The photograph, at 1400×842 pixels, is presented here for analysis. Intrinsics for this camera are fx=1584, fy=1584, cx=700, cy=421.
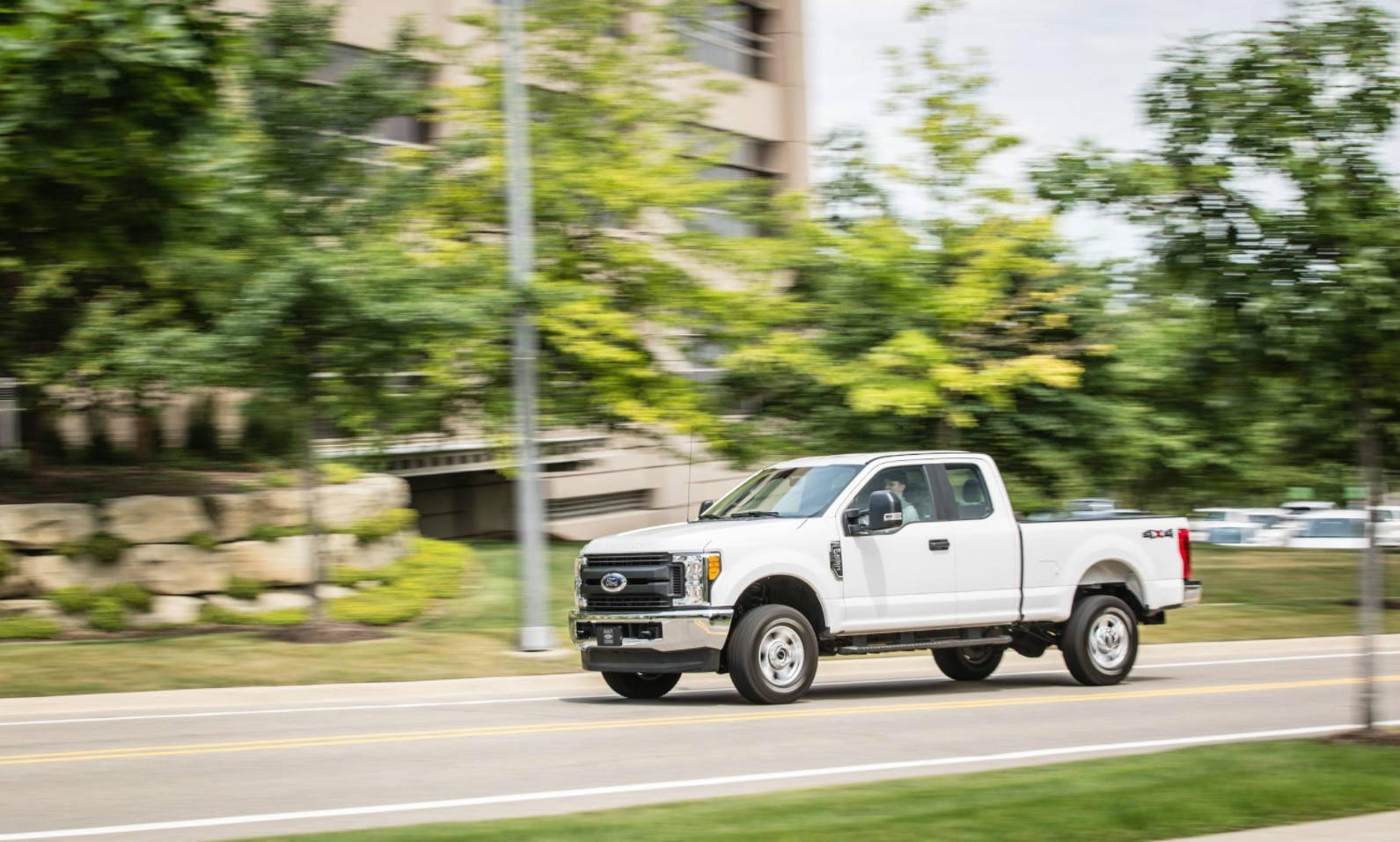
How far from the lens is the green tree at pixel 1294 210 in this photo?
11148 mm

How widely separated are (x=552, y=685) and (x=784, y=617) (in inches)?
156

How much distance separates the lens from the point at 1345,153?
12.8 m

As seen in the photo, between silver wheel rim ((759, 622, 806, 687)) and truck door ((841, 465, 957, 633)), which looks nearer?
silver wheel rim ((759, 622, 806, 687))

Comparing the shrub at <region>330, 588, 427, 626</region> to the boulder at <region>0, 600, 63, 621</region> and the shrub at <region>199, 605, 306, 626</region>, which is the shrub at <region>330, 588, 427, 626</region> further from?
the boulder at <region>0, 600, 63, 621</region>

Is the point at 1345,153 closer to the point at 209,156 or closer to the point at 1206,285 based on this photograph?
the point at 1206,285

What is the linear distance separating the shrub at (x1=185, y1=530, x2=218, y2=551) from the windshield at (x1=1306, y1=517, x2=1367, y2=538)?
37.7 m

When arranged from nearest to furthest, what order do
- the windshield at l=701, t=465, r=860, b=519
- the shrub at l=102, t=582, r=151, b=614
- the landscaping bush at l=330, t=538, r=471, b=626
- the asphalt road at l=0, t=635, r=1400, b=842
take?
the asphalt road at l=0, t=635, r=1400, b=842 < the windshield at l=701, t=465, r=860, b=519 < the shrub at l=102, t=582, r=151, b=614 < the landscaping bush at l=330, t=538, r=471, b=626

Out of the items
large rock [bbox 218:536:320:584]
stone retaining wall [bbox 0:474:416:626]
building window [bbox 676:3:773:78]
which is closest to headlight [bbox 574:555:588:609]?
stone retaining wall [bbox 0:474:416:626]

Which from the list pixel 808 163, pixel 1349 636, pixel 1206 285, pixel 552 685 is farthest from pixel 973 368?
pixel 808 163

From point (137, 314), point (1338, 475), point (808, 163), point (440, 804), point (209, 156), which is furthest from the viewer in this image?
point (808, 163)

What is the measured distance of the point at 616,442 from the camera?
34.0 m

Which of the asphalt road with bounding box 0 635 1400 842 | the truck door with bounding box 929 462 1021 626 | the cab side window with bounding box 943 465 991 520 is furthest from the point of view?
the cab side window with bounding box 943 465 991 520

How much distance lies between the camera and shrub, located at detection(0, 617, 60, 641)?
1803 cm

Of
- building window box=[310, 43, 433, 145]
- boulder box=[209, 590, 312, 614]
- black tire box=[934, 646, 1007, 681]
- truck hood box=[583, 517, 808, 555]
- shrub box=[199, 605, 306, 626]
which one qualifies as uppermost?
building window box=[310, 43, 433, 145]
